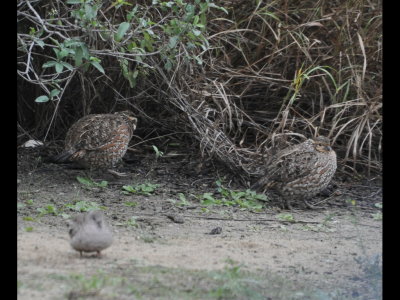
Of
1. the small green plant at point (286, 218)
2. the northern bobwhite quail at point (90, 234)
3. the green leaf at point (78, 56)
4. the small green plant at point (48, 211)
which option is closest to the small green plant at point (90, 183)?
the small green plant at point (48, 211)

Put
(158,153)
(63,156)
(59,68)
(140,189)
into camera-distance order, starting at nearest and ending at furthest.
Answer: (59,68) → (140,189) → (63,156) → (158,153)

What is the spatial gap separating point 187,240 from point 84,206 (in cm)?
132

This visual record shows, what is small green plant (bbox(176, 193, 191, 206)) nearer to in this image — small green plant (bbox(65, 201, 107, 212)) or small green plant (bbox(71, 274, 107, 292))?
small green plant (bbox(65, 201, 107, 212))

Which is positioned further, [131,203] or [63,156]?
[63,156]

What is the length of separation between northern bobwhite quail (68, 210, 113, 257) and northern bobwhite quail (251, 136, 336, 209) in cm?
307

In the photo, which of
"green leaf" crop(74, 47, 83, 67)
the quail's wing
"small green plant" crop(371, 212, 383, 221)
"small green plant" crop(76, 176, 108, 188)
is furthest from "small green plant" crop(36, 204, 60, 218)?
"small green plant" crop(371, 212, 383, 221)

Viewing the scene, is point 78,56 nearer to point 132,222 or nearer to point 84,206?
point 84,206

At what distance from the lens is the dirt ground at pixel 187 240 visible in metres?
4.61

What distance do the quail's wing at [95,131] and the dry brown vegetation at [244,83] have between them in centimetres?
39

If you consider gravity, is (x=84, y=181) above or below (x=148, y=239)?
below

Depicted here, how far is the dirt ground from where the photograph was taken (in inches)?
181

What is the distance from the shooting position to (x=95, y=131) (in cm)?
812

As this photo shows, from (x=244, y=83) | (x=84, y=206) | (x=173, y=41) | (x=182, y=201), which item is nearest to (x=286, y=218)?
(x=182, y=201)
